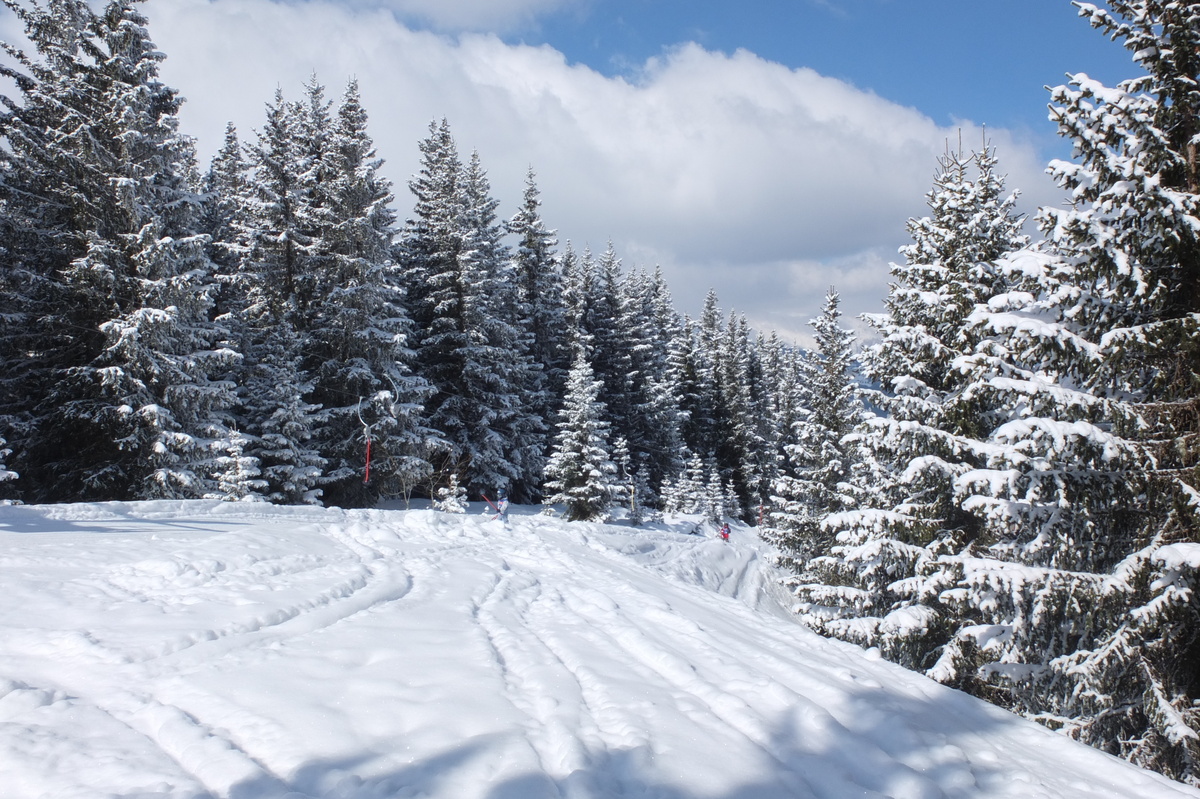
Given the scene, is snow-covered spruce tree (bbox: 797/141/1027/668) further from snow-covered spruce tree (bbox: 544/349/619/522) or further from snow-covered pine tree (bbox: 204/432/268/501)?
snow-covered pine tree (bbox: 204/432/268/501)

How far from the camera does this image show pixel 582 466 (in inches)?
991

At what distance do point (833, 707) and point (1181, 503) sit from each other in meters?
4.60

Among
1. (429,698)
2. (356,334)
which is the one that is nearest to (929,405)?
(429,698)

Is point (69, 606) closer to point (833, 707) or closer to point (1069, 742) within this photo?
point (833, 707)

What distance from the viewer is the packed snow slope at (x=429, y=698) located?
3775mm

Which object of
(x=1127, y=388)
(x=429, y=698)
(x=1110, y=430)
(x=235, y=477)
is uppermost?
(x=1127, y=388)

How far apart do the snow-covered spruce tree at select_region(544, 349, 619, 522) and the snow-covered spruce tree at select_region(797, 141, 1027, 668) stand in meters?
12.6

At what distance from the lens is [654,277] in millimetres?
49656

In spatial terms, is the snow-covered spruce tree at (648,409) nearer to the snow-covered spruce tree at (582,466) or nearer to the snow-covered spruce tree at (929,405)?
the snow-covered spruce tree at (582,466)

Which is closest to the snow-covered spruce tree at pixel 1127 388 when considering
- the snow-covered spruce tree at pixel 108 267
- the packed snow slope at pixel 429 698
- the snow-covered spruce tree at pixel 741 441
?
the packed snow slope at pixel 429 698

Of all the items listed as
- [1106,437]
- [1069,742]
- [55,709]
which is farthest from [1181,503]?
[55,709]

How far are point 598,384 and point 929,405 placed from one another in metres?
15.4

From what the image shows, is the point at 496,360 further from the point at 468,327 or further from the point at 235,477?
the point at 235,477

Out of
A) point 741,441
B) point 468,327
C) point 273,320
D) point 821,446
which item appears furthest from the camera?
point 741,441
